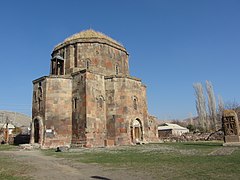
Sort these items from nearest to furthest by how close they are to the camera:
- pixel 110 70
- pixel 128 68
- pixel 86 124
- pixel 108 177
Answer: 1. pixel 108 177
2. pixel 86 124
3. pixel 110 70
4. pixel 128 68

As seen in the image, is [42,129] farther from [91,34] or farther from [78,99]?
[91,34]

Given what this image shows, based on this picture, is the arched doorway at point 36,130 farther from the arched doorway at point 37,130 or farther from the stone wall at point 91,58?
the stone wall at point 91,58

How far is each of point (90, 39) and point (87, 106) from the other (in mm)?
8226

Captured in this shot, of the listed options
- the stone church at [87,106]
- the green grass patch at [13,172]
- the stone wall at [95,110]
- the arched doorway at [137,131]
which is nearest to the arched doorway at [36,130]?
the stone church at [87,106]

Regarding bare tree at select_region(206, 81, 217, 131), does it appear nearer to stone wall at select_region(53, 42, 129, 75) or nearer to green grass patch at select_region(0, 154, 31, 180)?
stone wall at select_region(53, 42, 129, 75)

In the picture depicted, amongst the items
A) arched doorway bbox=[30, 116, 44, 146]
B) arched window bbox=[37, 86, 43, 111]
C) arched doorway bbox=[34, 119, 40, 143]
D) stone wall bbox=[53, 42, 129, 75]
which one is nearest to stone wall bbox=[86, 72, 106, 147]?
stone wall bbox=[53, 42, 129, 75]

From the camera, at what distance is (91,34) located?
85.6 ft

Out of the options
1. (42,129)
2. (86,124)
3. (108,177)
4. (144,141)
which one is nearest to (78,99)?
(86,124)

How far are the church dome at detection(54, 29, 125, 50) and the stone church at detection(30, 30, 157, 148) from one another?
0.50 ft

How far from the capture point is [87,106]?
19781 millimetres

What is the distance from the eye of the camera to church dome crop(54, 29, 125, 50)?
24.4m

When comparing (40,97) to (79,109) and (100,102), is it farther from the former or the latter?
(100,102)

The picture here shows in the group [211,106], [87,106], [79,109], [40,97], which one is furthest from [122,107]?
[211,106]

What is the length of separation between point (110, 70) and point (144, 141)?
8306mm
